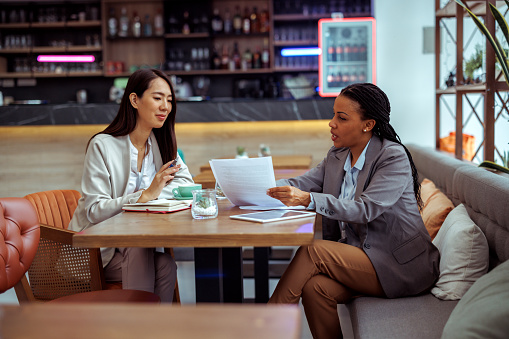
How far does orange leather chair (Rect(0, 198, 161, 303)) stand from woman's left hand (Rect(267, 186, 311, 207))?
1.93ft

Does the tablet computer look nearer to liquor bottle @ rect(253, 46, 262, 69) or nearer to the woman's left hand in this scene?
the woman's left hand

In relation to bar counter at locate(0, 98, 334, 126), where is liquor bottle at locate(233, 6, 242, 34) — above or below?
above

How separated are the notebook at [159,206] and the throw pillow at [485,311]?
3.74 ft

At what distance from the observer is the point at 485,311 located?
138cm

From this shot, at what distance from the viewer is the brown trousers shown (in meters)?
2.10

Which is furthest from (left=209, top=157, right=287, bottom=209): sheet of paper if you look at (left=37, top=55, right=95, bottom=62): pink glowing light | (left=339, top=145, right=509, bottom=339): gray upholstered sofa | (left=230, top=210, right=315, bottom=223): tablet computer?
(left=37, top=55, right=95, bottom=62): pink glowing light

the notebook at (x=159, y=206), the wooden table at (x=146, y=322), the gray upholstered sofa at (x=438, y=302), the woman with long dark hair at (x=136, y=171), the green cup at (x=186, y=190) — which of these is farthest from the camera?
the green cup at (x=186, y=190)

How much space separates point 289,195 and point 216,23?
19.6ft

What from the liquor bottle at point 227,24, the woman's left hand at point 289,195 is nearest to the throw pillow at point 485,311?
the woman's left hand at point 289,195

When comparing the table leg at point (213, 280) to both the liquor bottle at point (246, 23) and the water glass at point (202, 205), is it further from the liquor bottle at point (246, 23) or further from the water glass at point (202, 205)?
the liquor bottle at point (246, 23)

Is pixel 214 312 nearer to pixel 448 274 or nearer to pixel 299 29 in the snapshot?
pixel 448 274

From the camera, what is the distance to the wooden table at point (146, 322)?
2.80 feet

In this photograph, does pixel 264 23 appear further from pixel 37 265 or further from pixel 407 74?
pixel 37 265

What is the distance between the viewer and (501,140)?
15.3ft
